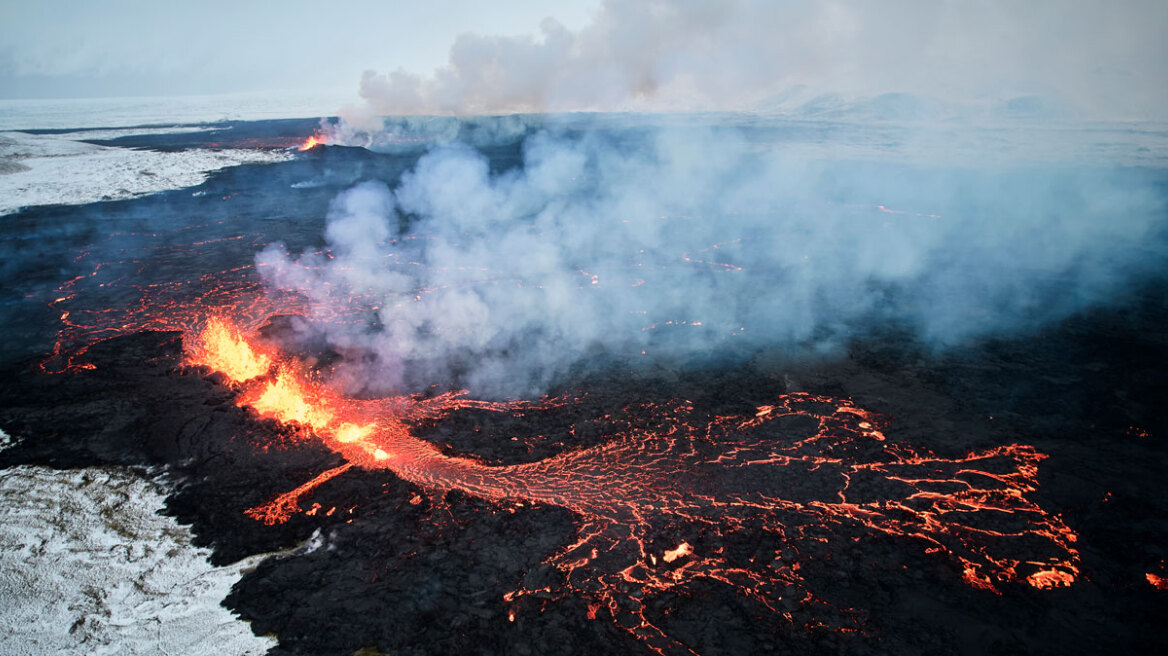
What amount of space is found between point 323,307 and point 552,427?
9.71 m

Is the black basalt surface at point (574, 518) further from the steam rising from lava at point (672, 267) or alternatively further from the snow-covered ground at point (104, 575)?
the steam rising from lava at point (672, 267)

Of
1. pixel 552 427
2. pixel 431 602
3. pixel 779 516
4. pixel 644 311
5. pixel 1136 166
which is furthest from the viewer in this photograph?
pixel 1136 166

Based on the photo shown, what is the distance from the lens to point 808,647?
19.2ft

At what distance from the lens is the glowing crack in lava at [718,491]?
6766mm

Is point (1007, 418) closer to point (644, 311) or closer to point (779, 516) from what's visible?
point (779, 516)

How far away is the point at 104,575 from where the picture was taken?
6.91 meters

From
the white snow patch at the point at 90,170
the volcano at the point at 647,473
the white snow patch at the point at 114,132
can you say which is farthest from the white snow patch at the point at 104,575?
the white snow patch at the point at 114,132

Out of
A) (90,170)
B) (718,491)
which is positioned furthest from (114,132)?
(718,491)

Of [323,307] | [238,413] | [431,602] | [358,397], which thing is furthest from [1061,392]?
[323,307]

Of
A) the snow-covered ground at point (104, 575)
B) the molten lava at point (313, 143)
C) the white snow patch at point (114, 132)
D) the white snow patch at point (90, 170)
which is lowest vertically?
the snow-covered ground at point (104, 575)

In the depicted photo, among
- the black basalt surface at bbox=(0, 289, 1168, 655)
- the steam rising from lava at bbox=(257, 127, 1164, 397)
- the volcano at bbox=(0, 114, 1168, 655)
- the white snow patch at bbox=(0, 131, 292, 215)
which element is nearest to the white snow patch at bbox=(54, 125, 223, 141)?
the white snow patch at bbox=(0, 131, 292, 215)

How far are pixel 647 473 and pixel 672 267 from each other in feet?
42.2

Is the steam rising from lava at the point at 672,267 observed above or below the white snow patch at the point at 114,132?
below

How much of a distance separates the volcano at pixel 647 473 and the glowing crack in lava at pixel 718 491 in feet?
0.15
